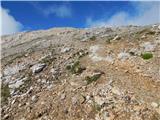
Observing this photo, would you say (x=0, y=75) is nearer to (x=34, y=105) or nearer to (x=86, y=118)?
(x=34, y=105)

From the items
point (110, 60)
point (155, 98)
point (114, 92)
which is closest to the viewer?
point (155, 98)

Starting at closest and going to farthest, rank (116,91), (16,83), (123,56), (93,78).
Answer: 1. (116,91)
2. (93,78)
3. (123,56)
4. (16,83)

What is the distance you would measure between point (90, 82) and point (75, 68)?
9.08ft

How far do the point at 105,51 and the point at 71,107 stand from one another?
25.1ft

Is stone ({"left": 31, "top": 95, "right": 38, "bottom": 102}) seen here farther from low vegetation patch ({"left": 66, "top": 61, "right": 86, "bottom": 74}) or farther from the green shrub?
the green shrub

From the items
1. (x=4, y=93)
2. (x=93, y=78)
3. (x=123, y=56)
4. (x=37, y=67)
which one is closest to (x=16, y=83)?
(x=4, y=93)

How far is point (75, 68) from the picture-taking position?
26016 millimetres

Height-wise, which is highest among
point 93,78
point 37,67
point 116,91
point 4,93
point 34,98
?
point 37,67

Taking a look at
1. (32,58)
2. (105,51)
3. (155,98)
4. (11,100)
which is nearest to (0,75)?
(32,58)

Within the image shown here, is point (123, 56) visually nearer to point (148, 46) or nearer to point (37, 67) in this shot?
point (148, 46)

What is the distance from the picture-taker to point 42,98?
23.5 m

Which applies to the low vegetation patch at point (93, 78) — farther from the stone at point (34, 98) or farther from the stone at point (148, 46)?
the stone at point (148, 46)

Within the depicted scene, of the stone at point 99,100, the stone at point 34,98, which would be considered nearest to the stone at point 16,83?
the stone at point 34,98

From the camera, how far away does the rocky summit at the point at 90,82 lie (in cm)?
2067
